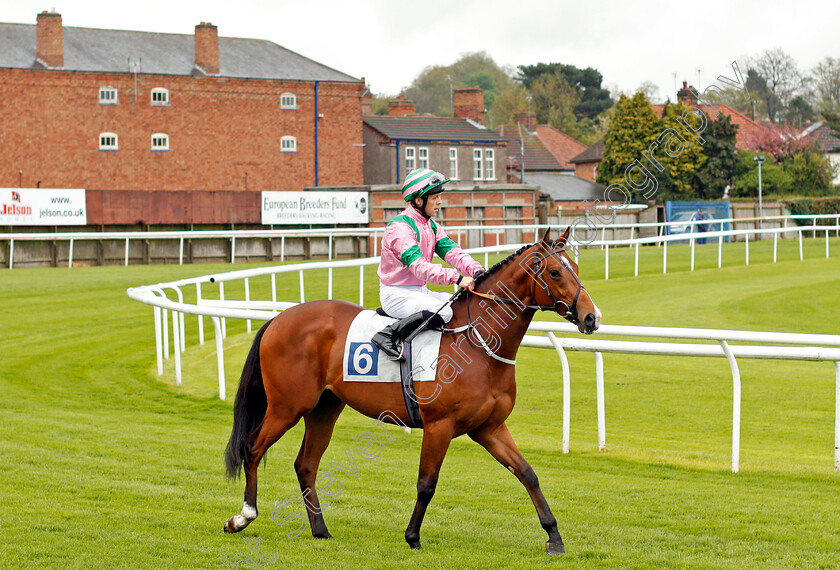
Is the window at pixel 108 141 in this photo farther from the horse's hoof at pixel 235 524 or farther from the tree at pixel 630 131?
the horse's hoof at pixel 235 524

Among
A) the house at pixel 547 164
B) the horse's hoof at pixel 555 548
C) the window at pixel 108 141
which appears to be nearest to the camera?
the horse's hoof at pixel 555 548

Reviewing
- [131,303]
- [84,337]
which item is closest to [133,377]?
[84,337]

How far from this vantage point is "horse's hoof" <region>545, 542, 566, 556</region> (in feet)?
14.5

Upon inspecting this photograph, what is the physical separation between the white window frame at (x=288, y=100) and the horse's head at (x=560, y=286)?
36.4 m

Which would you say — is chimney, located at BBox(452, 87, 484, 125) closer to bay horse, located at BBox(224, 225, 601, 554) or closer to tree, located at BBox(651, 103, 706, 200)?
tree, located at BBox(651, 103, 706, 200)

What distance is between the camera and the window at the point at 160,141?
38.1 meters

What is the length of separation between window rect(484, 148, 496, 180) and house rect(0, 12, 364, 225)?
6.73 meters

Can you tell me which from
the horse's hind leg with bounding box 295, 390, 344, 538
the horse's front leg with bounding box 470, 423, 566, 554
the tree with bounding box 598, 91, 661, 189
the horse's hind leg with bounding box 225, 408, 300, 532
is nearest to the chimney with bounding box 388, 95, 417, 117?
the tree with bounding box 598, 91, 661, 189

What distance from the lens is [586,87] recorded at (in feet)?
276

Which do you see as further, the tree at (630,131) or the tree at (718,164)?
the tree at (718,164)

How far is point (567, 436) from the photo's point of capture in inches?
272

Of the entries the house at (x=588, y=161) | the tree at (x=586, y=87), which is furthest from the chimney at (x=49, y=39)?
the tree at (x=586, y=87)

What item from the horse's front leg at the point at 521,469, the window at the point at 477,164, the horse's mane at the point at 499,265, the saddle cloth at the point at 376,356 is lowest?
the horse's front leg at the point at 521,469

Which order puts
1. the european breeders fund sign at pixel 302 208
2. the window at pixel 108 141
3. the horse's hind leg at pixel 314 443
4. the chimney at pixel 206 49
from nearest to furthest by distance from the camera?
the horse's hind leg at pixel 314 443 → the european breeders fund sign at pixel 302 208 → the window at pixel 108 141 → the chimney at pixel 206 49
